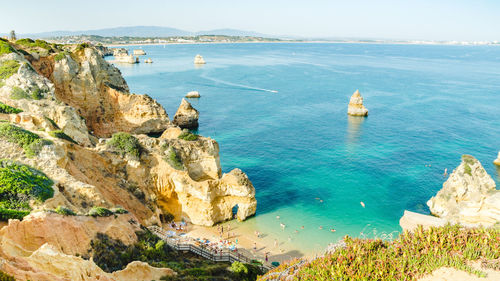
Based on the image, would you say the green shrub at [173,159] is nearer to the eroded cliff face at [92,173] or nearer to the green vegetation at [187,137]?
the eroded cliff face at [92,173]

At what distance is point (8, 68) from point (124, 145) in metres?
21.3

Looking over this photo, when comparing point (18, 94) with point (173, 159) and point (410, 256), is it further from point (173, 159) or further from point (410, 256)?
point (410, 256)

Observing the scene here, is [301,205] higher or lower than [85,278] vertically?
lower

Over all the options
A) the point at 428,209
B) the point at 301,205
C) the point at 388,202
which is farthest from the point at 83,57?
the point at 428,209

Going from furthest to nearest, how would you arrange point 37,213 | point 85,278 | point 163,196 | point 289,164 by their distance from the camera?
point 289,164
point 163,196
point 37,213
point 85,278

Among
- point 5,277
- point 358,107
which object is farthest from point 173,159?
point 358,107

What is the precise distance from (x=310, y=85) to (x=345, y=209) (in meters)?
75.6

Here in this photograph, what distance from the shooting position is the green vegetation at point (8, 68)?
37662 mm

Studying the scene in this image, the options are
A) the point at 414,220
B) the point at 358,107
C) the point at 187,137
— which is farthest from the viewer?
the point at 358,107

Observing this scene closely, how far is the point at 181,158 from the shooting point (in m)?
33.1

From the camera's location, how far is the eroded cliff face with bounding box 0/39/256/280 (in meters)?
14.4

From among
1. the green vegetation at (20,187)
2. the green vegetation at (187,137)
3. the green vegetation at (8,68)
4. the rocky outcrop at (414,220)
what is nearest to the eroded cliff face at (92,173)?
the green vegetation at (20,187)

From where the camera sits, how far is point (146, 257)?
1825 cm

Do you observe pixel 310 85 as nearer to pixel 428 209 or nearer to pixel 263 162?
pixel 263 162
